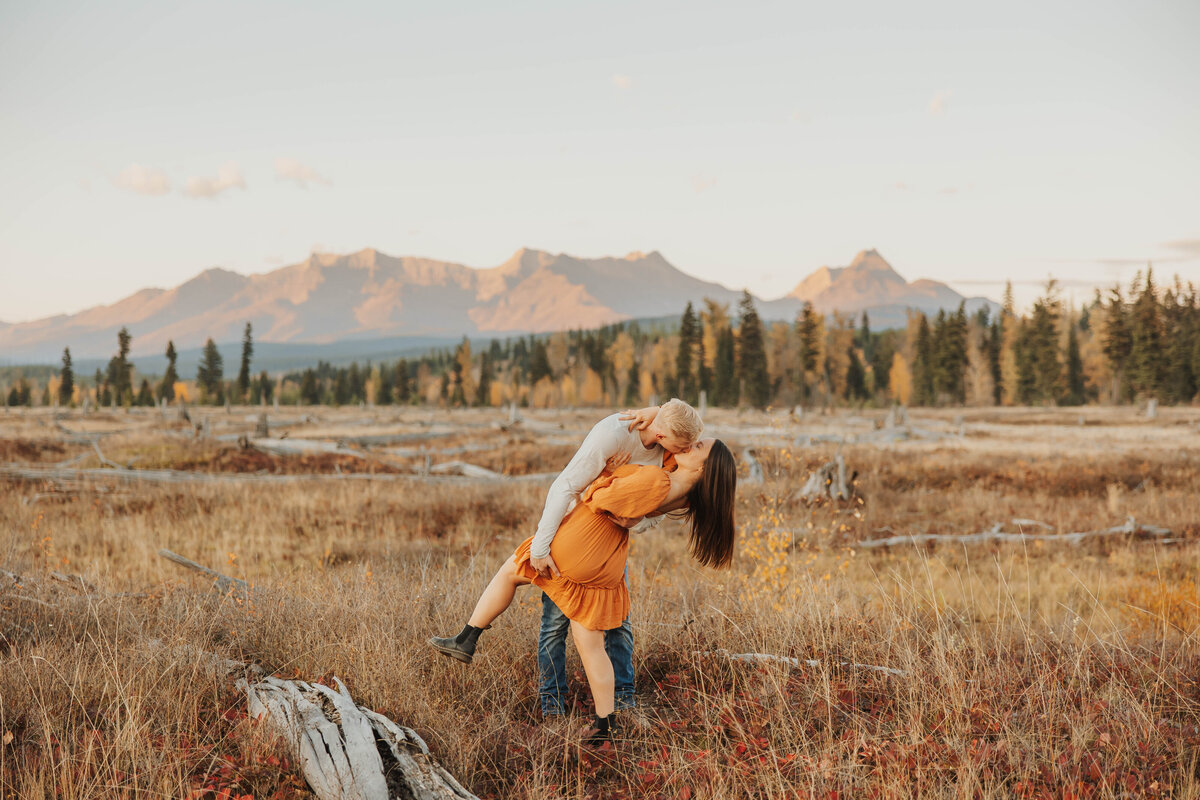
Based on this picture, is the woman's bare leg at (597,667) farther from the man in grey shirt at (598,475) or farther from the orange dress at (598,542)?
the man in grey shirt at (598,475)

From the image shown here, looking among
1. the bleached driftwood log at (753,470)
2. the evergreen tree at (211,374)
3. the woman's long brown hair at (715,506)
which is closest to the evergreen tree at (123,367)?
the evergreen tree at (211,374)


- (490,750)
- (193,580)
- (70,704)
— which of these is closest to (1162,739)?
(490,750)

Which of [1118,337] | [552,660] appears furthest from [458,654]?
[1118,337]

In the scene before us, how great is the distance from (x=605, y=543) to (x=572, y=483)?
37 centimetres

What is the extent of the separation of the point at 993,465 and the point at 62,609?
68.5 ft

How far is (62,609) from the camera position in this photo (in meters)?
4.64

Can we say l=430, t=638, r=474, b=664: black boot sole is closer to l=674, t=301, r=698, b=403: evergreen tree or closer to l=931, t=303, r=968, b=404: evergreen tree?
l=674, t=301, r=698, b=403: evergreen tree

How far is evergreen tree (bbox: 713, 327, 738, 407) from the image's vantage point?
239 feet

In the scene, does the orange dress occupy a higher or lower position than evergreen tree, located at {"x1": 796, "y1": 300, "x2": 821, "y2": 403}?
lower

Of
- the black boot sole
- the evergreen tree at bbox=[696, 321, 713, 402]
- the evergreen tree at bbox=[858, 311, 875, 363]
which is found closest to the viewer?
the black boot sole

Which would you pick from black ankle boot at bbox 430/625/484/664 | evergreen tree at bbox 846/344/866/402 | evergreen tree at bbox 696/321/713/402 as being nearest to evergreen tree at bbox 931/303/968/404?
evergreen tree at bbox 846/344/866/402

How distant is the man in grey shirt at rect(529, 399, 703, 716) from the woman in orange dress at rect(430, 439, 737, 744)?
0.27ft

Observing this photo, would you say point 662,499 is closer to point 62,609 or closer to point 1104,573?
point 62,609

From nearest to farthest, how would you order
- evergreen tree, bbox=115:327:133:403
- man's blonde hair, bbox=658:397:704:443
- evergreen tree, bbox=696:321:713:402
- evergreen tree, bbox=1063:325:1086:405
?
man's blonde hair, bbox=658:397:704:443 → evergreen tree, bbox=1063:325:1086:405 → evergreen tree, bbox=115:327:133:403 → evergreen tree, bbox=696:321:713:402
